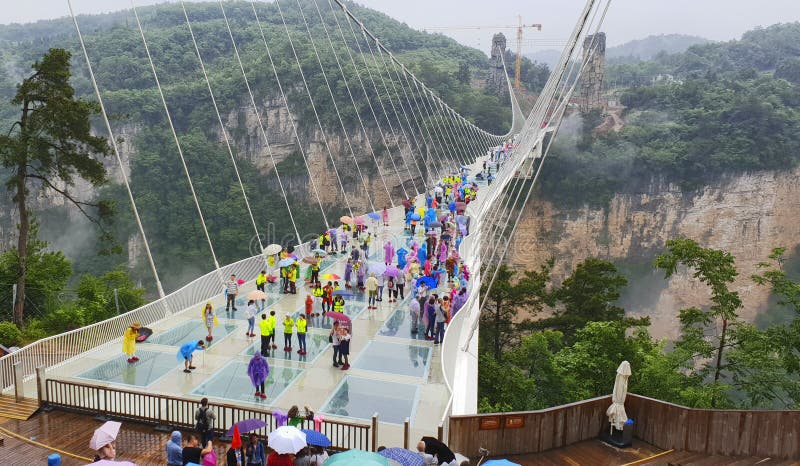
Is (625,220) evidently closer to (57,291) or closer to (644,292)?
(644,292)

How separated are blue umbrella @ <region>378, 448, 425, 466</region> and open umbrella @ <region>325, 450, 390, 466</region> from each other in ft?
1.60

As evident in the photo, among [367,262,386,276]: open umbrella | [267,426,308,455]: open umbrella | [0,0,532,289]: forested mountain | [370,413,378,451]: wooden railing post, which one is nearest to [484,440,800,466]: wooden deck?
[370,413,378,451]: wooden railing post

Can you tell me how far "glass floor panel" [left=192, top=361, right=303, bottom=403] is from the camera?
9.50 metres

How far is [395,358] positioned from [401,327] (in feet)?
5.50

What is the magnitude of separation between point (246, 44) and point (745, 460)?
73.4 m

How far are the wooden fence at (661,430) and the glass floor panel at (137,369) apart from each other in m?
4.85

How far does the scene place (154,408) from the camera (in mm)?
8516

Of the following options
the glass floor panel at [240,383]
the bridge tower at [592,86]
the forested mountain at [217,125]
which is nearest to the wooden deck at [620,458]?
the glass floor panel at [240,383]

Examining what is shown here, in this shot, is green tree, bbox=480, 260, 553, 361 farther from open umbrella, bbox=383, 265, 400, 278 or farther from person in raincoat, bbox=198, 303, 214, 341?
person in raincoat, bbox=198, 303, 214, 341

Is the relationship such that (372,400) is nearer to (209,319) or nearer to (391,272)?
(209,319)

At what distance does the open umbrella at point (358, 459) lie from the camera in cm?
603

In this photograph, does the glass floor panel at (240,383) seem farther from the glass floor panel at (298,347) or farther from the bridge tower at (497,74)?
the bridge tower at (497,74)

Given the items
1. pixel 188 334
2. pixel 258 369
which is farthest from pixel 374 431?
pixel 188 334

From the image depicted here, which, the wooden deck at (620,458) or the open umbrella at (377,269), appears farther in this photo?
the open umbrella at (377,269)
